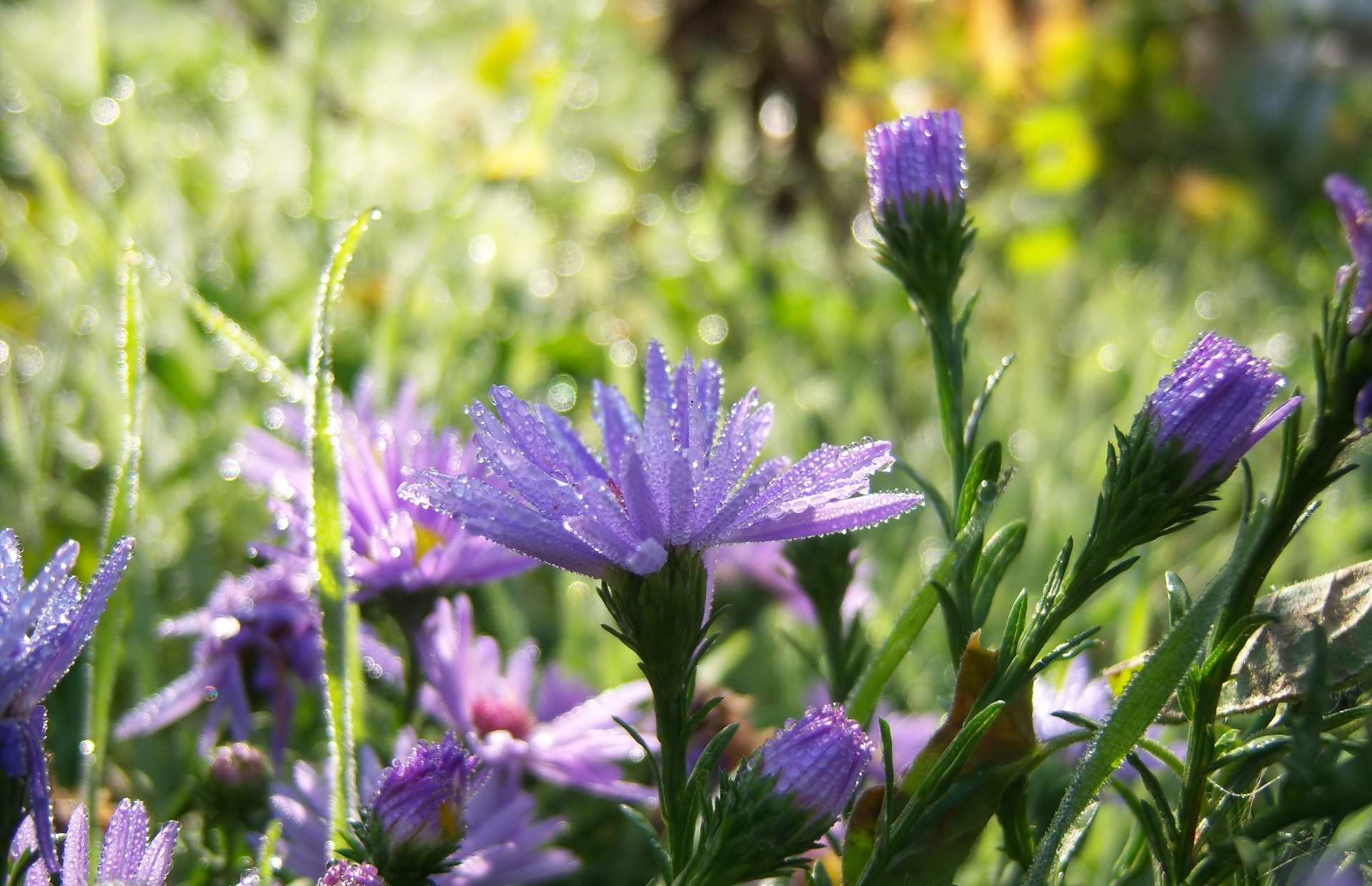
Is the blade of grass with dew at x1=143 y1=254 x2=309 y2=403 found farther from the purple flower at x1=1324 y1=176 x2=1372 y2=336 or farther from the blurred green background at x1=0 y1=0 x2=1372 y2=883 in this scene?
the purple flower at x1=1324 y1=176 x2=1372 y2=336

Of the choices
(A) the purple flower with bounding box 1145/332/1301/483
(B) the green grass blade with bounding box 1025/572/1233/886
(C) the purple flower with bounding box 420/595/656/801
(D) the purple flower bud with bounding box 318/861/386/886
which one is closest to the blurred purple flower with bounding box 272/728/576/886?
(C) the purple flower with bounding box 420/595/656/801

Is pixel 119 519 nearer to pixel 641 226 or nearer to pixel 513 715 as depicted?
pixel 513 715

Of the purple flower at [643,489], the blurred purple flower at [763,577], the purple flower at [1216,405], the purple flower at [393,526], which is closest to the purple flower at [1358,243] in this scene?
the purple flower at [1216,405]

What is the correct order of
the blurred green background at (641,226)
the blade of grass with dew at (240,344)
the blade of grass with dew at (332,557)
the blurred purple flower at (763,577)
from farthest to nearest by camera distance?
the blurred green background at (641,226), the blurred purple flower at (763,577), the blade of grass with dew at (240,344), the blade of grass with dew at (332,557)

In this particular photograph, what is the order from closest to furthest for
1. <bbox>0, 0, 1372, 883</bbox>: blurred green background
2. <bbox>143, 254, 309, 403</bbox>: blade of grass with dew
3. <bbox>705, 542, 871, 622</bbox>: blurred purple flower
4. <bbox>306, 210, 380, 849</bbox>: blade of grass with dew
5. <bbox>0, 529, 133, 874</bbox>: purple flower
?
1. <bbox>0, 529, 133, 874</bbox>: purple flower
2. <bbox>306, 210, 380, 849</bbox>: blade of grass with dew
3. <bbox>143, 254, 309, 403</bbox>: blade of grass with dew
4. <bbox>705, 542, 871, 622</bbox>: blurred purple flower
5. <bbox>0, 0, 1372, 883</bbox>: blurred green background

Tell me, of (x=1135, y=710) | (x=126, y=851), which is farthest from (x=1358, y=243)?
(x=126, y=851)

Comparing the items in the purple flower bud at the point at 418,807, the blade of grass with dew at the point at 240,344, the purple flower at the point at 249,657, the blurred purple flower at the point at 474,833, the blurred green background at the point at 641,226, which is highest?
the blurred green background at the point at 641,226

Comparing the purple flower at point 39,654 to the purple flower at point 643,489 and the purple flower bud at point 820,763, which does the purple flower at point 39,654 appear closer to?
the purple flower at point 643,489
